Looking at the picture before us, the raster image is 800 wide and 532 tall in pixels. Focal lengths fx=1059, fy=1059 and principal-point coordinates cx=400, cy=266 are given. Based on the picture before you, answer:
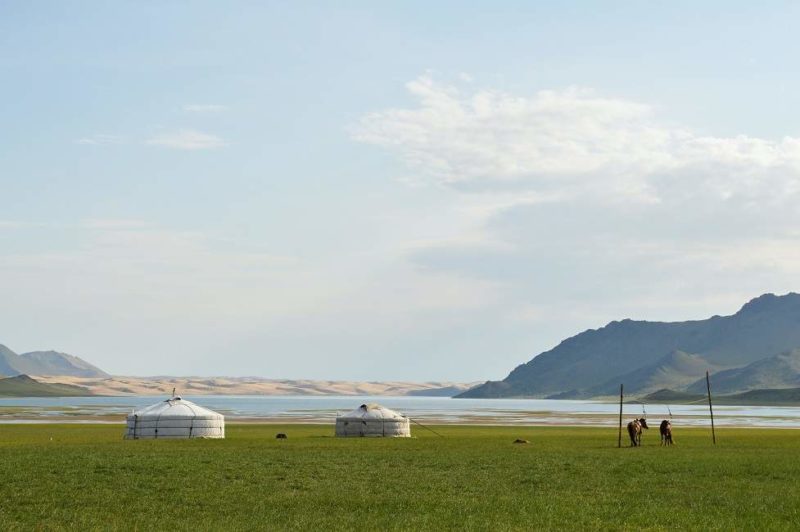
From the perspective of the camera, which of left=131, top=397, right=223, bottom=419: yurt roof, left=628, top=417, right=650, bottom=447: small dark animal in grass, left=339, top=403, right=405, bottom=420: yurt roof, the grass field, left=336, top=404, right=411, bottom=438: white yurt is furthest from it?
left=339, top=403, right=405, bottom=420: yurt roof

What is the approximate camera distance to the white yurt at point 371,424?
3044 inches

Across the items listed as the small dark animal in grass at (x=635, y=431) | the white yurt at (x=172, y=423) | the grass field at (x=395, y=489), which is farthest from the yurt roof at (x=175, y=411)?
the small dark animal in grass at (x=635, y=431)

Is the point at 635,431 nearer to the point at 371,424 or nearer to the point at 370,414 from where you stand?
the point at 371,424

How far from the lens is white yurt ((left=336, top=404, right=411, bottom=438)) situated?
77.3 metres

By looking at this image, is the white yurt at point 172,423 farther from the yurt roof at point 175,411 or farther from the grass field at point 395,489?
the grass field at point 395,489

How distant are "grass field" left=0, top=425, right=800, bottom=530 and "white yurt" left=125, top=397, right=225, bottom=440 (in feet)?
56.8

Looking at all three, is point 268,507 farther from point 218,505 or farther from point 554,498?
point 554,498

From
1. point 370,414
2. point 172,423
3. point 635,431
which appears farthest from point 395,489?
point 370,414

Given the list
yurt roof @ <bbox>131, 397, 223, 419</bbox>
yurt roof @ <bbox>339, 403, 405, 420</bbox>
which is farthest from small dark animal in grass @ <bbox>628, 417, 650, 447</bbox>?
yurt roof @ <bbox>131, 397, 223, 419</bbox>

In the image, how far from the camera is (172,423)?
73.3 meters

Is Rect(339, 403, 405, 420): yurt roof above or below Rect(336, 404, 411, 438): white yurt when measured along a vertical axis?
above

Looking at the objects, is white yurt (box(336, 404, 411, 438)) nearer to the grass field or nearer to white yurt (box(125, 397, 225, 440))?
white yurt (box(125, 397, 225, 440))

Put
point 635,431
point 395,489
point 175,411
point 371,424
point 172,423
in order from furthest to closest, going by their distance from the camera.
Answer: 1. point 371,424
2. point 175,411
3. point 172,423
4. point 635,431
5. point 395,489

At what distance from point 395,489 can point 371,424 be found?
43.0m
